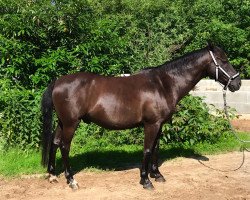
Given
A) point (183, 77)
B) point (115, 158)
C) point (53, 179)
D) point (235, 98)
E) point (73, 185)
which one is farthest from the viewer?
point (235, 98)

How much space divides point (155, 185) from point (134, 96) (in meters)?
1.41

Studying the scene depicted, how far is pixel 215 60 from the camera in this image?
5.08 metres

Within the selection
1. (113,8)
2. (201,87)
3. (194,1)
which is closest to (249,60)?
(201,87)

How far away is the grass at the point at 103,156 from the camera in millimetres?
5866

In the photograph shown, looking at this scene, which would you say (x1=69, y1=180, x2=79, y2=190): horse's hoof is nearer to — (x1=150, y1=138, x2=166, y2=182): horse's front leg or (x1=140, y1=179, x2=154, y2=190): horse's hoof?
(x1=140, y1=179, x2=154, y2=190): horse's hoof

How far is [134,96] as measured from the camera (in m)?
5.02

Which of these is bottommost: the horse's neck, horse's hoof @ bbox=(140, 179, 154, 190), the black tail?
horse's hoof @ bbox=(140, 179, 154, 190)

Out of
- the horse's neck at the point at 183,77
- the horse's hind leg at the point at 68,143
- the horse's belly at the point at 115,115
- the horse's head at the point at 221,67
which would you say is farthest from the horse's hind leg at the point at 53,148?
the horse's head at the point at 221,67

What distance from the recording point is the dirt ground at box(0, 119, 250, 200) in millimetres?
4754

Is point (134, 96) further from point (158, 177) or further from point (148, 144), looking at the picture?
point (158, 177)

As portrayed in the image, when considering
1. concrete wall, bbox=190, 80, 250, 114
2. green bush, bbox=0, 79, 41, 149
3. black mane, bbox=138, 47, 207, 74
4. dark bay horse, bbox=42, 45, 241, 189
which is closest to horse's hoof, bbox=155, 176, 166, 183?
dark bay horse, bbox=42, 45, 241, 189

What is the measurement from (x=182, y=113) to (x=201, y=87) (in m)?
5.23

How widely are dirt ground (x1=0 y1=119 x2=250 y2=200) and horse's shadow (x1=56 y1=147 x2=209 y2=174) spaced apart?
26cm

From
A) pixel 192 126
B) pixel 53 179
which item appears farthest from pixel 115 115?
pixel 192 126
